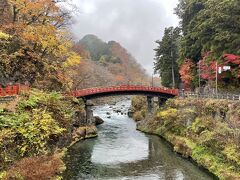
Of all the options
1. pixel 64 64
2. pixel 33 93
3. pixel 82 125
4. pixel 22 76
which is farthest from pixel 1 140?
pixel 82 125

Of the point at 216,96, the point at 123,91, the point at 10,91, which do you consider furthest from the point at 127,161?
the point at 123,91

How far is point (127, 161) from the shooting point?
34.9 meters

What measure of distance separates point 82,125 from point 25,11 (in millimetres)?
23612

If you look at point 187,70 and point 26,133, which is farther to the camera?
point 187,70

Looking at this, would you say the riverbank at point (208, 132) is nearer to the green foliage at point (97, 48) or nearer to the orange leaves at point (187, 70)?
the orange leaves at point (187, 70)

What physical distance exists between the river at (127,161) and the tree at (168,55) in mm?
24098

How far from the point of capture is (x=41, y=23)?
3722 centimetres

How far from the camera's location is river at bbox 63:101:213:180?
96.8 feet

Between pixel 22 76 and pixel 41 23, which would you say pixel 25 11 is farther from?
pixel 22 76

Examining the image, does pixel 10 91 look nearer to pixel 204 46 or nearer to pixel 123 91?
pixel 123 91

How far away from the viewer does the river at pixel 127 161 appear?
2950cm

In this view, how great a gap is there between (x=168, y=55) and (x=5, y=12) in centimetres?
3889

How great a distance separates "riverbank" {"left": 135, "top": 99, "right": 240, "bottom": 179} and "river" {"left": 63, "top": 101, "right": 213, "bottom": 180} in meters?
1.32

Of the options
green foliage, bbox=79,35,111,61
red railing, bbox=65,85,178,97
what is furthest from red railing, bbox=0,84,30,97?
green foliage, bbox=79,35,111,61
